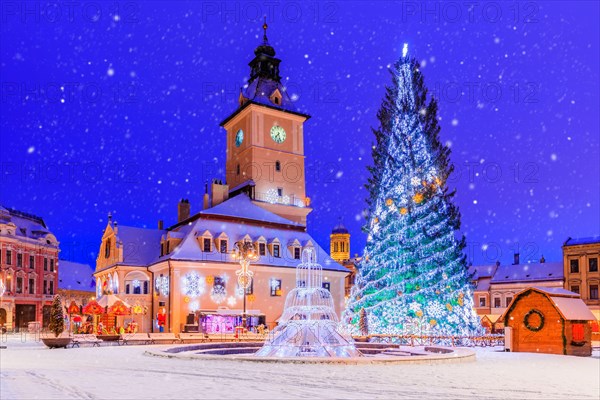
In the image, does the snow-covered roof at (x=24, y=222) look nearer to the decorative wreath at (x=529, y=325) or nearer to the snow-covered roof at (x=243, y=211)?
the snow-covered roof at (x=243, y=211)

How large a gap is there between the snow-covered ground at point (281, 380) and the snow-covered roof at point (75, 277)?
2383 inches

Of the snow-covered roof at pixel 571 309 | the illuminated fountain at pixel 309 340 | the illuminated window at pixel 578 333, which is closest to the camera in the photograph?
the illuminated fountain at pixel 309 340

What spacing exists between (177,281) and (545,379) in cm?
3229

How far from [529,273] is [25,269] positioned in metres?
54.5

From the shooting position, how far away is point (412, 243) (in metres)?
Result: 33.2

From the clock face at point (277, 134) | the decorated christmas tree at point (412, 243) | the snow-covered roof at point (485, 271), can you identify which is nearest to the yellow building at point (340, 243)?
the snow-covered roof at point (485, 271)

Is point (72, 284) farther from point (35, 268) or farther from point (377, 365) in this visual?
point (377, 365)

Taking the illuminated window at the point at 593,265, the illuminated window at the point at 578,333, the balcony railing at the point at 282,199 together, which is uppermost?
the balcony railing at the point at 282,199

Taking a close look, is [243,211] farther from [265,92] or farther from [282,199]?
[265,92]

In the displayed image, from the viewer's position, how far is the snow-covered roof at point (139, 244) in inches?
2016

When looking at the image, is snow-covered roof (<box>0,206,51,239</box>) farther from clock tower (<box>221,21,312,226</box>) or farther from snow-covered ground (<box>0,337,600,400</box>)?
snow-covered ground (<box>0,337,600,400</box>)

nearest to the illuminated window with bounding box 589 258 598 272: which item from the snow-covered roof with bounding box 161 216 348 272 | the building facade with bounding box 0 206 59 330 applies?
the snow-covered roof with bounding box 161 216 348 272

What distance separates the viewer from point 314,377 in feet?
52.2

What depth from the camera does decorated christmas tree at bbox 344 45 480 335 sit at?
3259 centimetres
